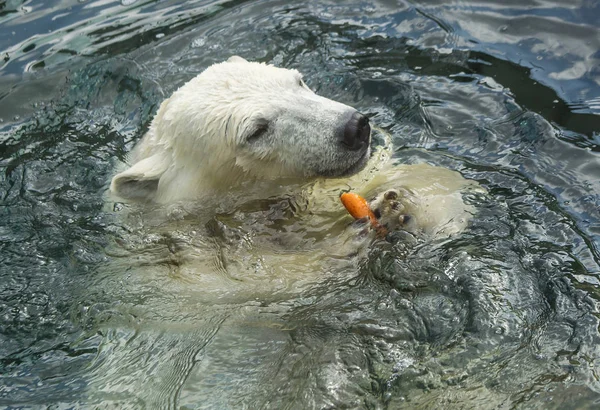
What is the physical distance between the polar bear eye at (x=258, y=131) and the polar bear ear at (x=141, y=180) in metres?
0.74

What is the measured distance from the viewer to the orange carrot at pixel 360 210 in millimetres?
4320

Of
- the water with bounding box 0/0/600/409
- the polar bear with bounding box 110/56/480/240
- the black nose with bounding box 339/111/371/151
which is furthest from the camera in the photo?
the polar bear with bounding box 110/56/480/240

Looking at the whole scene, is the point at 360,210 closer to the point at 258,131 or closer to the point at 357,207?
the point at 357,207

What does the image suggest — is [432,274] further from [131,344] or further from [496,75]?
[496,75]

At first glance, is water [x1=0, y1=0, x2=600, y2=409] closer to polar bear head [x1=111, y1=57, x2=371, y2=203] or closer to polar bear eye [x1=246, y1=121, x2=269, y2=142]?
polar bear head [x1=111, y1=57, x2=371, y2=203]

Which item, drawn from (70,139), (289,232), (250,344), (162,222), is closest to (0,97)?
(70,139)

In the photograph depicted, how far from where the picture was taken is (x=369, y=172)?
5262mm

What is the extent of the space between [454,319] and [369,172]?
1.79 m

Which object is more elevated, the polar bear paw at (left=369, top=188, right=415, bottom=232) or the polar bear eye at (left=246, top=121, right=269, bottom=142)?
the polar bear eye at (left=246, top=121, right=269, bottom=142)

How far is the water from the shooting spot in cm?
353

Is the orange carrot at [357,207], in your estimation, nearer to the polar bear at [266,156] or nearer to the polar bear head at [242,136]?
the polar bear at [266,156]

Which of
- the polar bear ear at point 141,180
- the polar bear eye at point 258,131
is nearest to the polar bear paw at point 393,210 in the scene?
the polar bear eye at point 258,131

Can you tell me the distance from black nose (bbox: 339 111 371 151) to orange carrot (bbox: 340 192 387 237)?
37 cm

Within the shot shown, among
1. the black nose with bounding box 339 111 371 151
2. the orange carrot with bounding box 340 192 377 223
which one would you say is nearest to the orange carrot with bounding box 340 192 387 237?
the orange carrot with bounding box 340 192 377 223
